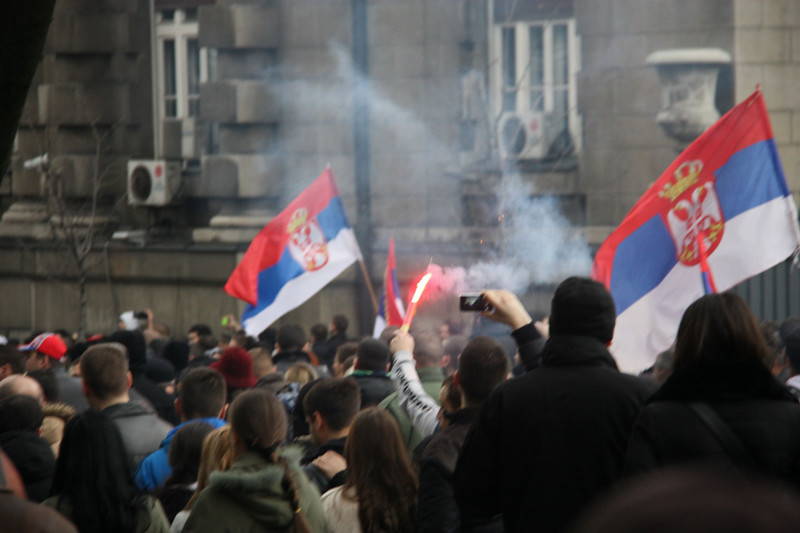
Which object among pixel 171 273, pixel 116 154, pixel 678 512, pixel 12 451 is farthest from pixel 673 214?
pixel 116 154

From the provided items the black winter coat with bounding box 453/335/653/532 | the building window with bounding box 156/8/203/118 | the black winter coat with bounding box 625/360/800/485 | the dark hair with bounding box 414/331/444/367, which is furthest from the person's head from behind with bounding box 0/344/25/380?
the building window with bounding box 156/8/203/118

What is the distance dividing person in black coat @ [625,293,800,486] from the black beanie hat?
1.13ft

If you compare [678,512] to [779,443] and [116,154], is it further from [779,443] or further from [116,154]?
[116,154]

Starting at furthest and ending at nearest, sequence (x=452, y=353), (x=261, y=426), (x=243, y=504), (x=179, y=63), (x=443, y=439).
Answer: (x=179, y=63), (x=452, y=353), (x=443, y=439), (x=261, y=426), (x=243, y=504)

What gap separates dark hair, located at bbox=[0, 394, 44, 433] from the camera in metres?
4.80

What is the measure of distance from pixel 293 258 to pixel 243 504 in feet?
22.2

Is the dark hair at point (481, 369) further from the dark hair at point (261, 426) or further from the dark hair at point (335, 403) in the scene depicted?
the dark hair at point (335, 403)

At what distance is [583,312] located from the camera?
3543 mm

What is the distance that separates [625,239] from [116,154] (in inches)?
485

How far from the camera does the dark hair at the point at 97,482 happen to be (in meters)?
3.95

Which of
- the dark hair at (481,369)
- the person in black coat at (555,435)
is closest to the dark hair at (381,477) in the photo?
the dark hair at (481,369)

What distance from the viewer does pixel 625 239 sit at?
7.02 m

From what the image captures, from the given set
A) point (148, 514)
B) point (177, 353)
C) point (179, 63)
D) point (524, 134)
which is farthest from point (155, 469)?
point (179, 63)

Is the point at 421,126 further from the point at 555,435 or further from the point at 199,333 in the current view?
the point at 555,435
